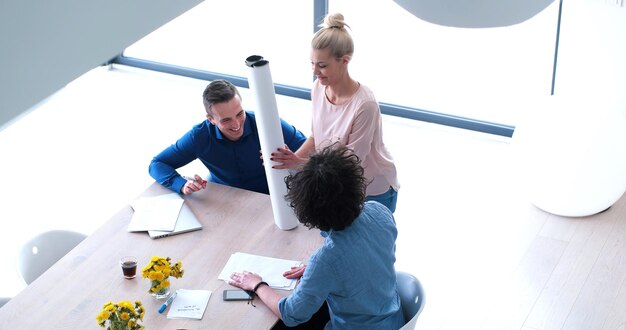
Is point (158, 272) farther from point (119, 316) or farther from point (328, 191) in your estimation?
point (328, 191)

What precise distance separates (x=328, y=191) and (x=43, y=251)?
4.88ft

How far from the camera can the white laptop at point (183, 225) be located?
308 centimetres

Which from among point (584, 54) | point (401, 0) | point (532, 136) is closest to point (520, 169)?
point (532, 136)

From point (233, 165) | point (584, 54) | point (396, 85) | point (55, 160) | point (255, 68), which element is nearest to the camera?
point (255, 68)

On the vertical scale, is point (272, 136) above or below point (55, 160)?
above

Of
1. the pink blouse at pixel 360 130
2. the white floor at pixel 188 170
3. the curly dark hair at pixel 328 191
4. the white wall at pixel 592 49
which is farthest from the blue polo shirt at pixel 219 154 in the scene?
the white wall at pixel 592 49

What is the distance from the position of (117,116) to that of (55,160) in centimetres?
79

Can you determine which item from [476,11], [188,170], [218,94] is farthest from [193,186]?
[476,11]

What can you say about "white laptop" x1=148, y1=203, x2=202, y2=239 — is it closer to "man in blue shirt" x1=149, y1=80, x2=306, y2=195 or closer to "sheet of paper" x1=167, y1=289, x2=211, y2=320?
"man in blue shirt" x1=149, y1=80, x2=306, y2=195

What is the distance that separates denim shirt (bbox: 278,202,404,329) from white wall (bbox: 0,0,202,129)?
1.89 m

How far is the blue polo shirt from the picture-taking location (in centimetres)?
342

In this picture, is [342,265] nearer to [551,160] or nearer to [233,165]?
[233,165]

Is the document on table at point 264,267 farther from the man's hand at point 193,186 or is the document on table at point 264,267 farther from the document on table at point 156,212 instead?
the man's hand at point 193,186

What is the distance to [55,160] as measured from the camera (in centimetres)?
535
